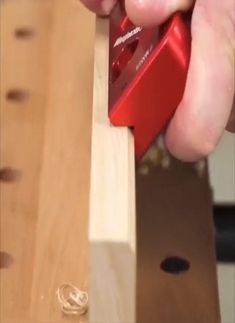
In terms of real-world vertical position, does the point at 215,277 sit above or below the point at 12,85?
below

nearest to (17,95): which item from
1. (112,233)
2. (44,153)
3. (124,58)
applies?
(44,153)

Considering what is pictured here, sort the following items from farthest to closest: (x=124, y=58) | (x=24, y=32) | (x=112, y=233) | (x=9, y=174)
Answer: (x=24, y=32)
(x=9, y=174)
(x=124, y=58)
(x=112, y=233)

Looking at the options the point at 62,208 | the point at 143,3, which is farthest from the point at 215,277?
the point at 143,3

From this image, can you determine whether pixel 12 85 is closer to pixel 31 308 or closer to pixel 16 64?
pixel 16 64

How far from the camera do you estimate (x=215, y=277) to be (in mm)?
602


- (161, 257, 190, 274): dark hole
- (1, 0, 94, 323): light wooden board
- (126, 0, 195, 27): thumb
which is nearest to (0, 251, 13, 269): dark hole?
(1, 0, 94, 323): light wooden board

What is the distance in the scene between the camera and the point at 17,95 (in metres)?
0.71

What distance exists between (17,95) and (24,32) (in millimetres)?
87

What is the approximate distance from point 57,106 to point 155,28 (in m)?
0.22

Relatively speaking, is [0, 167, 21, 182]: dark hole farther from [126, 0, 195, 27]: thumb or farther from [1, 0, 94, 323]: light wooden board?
[126, 0, 195, 27]: thumb

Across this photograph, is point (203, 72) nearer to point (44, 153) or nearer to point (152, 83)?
point (152, 83)

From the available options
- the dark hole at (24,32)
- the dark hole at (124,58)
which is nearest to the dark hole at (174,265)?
the dark hole at (124,58)

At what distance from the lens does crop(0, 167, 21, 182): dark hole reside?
649mm

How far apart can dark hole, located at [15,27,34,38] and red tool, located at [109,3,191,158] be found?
0.28m
